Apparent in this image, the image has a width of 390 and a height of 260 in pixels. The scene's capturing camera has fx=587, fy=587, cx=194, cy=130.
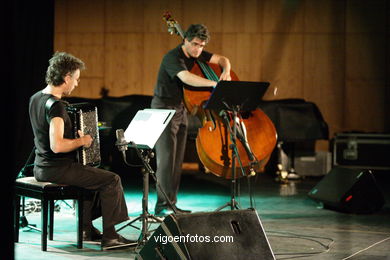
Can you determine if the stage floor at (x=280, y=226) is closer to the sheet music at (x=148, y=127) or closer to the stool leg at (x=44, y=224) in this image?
the stool leg at (x=44, y=224)

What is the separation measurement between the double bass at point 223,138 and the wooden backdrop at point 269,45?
3822 millimetres

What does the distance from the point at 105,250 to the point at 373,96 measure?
5.84 metres

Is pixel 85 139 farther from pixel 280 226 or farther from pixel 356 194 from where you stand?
pixel 356 194

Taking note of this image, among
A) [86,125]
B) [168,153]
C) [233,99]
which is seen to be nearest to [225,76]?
[233,99]

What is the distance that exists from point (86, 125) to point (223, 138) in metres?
1.20

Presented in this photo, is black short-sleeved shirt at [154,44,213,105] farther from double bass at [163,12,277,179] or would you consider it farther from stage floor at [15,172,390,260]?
stage floor at [15,172,390,260]

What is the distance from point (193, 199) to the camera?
6.36m

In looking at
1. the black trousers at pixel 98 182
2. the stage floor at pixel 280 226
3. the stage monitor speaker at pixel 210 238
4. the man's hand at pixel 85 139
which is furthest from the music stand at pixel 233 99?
the stage monitor speaker at pixel 210 238

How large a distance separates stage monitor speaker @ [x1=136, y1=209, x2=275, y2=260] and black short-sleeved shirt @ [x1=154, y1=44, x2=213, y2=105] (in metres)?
2.15

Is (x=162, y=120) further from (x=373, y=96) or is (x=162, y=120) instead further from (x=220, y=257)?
(x=373, y=96)

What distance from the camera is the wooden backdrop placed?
8695 mm

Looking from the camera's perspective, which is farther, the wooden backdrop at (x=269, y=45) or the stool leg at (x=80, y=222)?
the wooden backdrop at (x=269, y=45)

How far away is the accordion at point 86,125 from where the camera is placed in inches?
158

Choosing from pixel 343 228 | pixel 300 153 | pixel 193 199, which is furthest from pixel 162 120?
pixel 300 153
